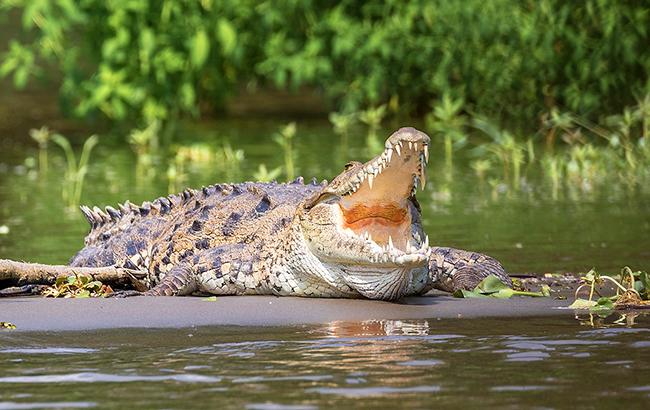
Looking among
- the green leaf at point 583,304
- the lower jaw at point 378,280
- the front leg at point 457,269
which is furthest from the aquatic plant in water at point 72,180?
the green leaf at point 583,304

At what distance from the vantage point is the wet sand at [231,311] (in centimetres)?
758

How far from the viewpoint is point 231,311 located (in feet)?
25.8

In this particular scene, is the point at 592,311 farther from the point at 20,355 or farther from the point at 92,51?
the point at 92,51

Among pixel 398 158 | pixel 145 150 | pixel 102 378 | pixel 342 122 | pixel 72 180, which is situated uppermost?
pixel 342 122

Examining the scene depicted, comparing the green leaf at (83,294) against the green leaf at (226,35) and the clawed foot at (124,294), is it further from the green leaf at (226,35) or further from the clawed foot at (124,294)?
the green leaf at (226,35)

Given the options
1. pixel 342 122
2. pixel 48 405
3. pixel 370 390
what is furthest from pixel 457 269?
pixel 342 122

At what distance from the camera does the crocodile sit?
777cm

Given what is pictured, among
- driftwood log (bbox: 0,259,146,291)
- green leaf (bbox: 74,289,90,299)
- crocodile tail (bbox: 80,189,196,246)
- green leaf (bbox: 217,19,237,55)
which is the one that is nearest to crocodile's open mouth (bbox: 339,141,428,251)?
green leaf (bbox: 74,289,90,299)

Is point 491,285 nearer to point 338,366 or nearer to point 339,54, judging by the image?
point 338,366

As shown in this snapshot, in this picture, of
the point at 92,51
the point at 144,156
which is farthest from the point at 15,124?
the point at 144,156

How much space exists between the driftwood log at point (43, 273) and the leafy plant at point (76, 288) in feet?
0.18

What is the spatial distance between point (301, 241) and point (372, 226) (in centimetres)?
50

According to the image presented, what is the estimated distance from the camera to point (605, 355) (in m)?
6.56

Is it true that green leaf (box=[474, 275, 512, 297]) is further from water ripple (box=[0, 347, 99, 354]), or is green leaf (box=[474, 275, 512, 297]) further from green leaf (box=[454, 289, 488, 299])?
water ripple (box=[0, 347, 99, 354])
